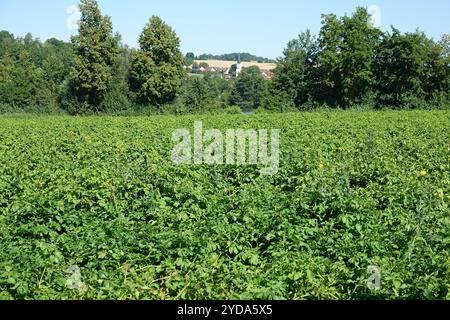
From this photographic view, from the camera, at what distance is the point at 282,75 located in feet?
168

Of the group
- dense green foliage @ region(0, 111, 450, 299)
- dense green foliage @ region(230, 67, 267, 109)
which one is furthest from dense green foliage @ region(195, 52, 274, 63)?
dense green foliage @ region(0, 111, 450, 299)

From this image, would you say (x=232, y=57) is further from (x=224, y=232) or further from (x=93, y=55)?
(x=224, y=232)

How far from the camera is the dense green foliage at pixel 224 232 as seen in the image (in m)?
4.59

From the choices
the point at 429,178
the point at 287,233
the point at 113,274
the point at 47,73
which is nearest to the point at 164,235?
the point at 113,274

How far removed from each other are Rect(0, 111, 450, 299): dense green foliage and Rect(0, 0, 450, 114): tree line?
114 ft

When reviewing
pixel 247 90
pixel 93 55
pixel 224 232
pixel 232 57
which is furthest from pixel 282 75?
pixel 232 57

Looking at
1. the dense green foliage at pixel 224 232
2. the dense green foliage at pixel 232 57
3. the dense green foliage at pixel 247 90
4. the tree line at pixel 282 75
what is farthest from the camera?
the dense green foliage at pixel 232 57

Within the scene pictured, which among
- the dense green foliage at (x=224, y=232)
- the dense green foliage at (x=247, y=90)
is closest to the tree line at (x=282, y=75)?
the dense green foliage at (x=247, y=90)

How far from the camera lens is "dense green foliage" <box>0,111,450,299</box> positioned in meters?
4.59

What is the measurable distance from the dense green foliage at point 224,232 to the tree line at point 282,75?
114 feet

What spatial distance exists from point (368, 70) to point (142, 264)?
45.4 metres

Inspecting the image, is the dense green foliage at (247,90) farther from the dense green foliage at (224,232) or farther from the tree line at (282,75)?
the dense green foliage at (224,232)

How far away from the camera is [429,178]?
9.09m

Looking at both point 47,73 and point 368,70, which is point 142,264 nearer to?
point 368,70
